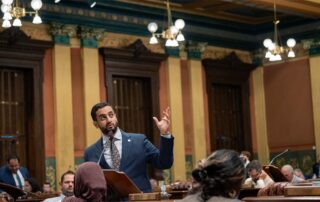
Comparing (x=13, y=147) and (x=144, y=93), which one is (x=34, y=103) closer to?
(x=13, y=147)

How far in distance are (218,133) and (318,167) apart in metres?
2.90

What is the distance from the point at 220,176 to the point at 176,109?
1201 centimetres

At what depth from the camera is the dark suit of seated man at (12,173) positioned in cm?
1086

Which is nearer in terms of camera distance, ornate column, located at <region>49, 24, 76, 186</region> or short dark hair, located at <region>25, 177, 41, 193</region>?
short dark hair, located at <region>25, 177, 41, 193</region>

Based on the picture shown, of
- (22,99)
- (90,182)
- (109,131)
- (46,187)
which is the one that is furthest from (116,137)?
(22,99)

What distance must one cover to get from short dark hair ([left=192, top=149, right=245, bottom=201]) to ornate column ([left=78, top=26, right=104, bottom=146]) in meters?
10.5

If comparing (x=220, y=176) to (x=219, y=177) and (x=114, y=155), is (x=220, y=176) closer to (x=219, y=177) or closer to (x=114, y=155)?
(x=219, y=177)

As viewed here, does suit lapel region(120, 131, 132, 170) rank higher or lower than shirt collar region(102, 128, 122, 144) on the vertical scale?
lower

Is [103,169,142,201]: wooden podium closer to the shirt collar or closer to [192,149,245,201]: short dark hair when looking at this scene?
the shirt collar

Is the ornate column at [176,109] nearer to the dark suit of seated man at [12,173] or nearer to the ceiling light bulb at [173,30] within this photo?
the ceiling light bulb at [173,30]

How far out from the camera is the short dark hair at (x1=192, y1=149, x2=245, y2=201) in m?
2.41

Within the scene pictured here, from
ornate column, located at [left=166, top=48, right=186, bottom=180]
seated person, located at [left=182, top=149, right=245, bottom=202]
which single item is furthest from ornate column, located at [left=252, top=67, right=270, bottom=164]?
seated person, located at [left=182, top=149, right=245, bottom=202]

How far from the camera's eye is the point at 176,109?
47.3 feet

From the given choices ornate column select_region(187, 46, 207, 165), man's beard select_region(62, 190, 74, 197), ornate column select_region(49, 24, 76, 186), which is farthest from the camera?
ornate column select_region(187, 46, 207, 165)
